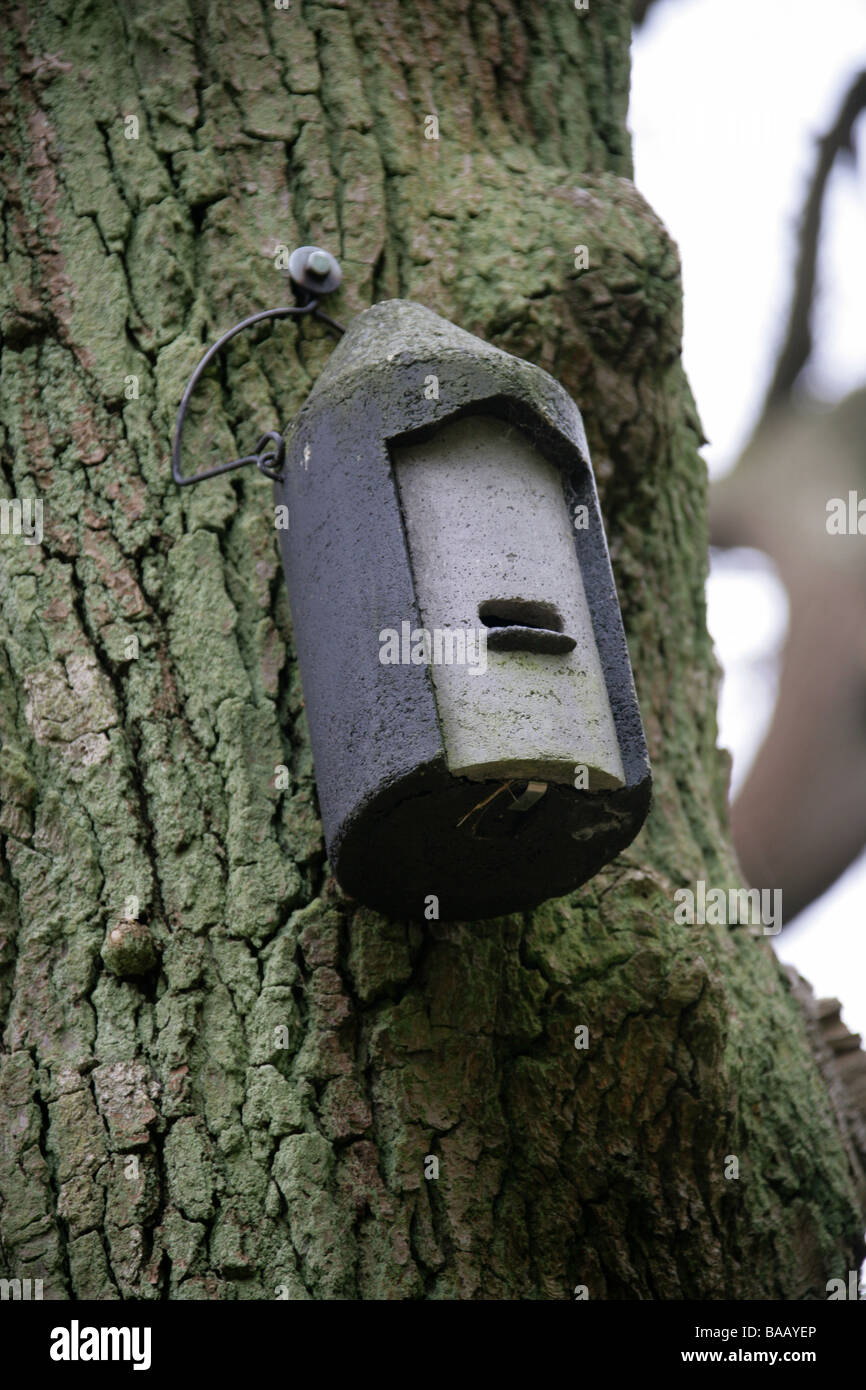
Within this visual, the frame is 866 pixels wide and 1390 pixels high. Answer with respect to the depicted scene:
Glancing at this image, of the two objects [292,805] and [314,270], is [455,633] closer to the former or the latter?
[292,805]

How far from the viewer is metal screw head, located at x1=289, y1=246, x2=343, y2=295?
2.36m

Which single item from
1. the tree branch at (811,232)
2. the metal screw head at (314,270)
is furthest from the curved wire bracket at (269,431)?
the tree branch at (811,232)

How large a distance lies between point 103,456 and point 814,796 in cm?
290

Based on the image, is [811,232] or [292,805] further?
[811,232]

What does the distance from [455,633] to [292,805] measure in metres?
0.43

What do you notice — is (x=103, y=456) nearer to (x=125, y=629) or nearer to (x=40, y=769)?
(x=125, y=629)

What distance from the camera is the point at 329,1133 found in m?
1.90

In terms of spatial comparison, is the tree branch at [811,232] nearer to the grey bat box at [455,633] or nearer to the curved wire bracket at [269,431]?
the curved wire bracket at [269,431]

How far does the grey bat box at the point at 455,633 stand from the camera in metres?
1.75

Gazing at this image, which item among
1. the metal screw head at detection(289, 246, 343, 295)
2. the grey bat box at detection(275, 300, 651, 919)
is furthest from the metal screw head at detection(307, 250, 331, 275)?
the grey bat box at detection(275, 300, 651, 919)

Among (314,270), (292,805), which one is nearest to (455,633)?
(292,805)

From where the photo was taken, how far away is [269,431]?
2223mm

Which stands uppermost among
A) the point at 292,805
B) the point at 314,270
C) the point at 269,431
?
the point at 314,270

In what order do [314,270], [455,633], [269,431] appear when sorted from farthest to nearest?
[314,270] < [269,431] < [455,633]
